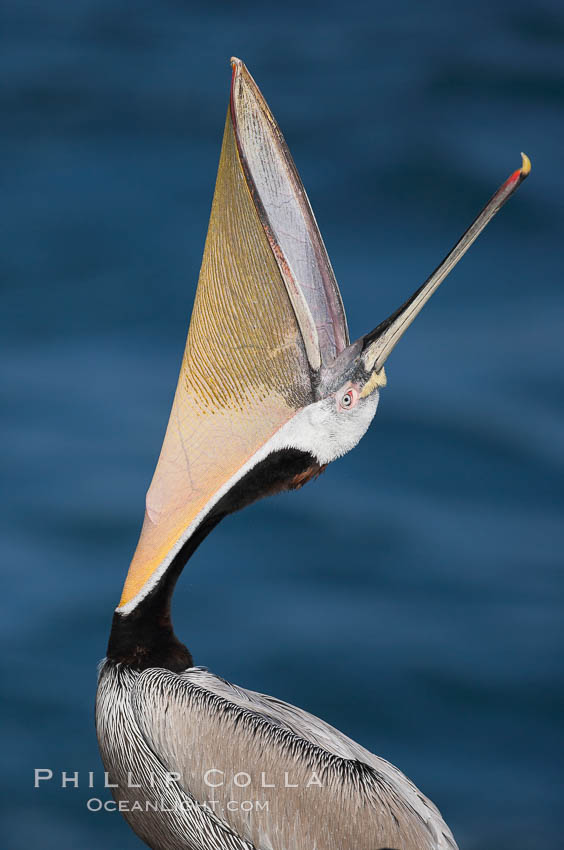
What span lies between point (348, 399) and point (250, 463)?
288 millimetres

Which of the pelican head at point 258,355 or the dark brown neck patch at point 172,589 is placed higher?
the pelican head at point 258,355

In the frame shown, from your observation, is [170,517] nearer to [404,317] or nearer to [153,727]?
[153,727]

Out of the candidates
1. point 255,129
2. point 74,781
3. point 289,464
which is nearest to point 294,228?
point 255,129

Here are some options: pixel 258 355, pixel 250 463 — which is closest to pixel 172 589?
pixel 250 463

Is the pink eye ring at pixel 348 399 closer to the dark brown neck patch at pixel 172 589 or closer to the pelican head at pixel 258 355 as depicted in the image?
the pelican head at pixel 258 355

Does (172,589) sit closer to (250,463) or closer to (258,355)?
(250,463)

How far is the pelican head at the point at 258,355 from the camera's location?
3035 millimetres

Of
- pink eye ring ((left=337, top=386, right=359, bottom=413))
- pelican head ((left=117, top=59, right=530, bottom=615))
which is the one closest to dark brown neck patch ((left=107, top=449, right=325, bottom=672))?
pelican head ((left=117, top=59, right=530, bottom=615))

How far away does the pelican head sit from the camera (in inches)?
119

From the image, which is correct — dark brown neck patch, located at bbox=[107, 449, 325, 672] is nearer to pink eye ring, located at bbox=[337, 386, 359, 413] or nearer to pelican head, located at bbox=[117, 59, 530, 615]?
pelican head, located at bbox=[117, 59, 530, 615]

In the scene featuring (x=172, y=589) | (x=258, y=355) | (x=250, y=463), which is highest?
(x=258, y=355)

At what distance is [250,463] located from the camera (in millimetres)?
3113

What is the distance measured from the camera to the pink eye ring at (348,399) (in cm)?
307

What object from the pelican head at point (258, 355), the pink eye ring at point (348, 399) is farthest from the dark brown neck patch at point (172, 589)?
the pink eye ring at point (348, 399)
